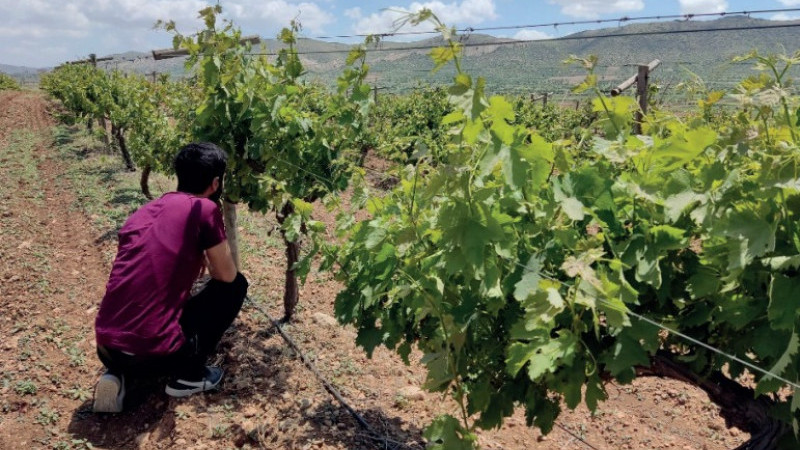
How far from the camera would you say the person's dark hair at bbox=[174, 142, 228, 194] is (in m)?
3.34

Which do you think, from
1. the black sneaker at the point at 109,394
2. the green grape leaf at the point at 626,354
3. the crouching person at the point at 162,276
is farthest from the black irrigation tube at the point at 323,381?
the green grape leaf at the point at 626,354

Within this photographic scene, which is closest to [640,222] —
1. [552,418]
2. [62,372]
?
[552,418]

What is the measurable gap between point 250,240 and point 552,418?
5.92 meters

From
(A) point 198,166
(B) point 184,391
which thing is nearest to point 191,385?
(B) point 184,391

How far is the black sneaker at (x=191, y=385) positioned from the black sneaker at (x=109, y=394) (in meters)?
0.27

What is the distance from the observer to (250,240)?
25.1 ft

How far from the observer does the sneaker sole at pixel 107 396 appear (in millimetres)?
3412

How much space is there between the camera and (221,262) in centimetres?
343

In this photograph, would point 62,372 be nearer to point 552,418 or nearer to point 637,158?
point 552,418

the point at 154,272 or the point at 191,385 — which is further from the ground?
the point at 154,272


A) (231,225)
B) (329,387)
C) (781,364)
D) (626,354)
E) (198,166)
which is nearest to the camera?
(781,364)

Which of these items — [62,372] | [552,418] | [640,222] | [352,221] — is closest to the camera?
[640,222]

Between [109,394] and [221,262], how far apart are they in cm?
98

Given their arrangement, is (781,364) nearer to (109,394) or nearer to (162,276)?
(162,276)
